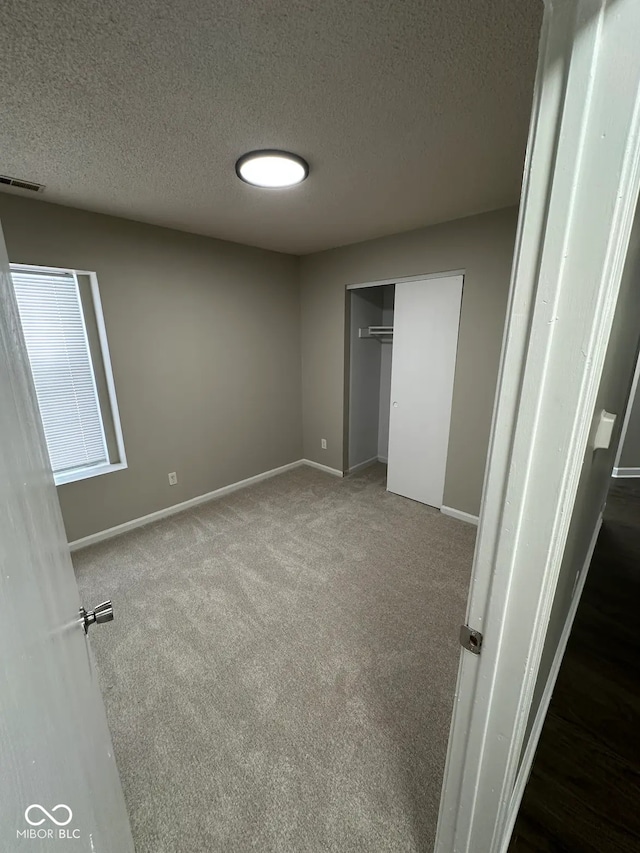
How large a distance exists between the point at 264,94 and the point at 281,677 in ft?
7.67

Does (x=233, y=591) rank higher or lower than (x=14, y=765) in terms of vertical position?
lower

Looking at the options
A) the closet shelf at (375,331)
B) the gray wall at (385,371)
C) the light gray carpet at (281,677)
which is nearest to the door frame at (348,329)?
the closet shelf at (375,331)

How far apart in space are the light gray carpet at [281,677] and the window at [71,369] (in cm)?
Answer: 68

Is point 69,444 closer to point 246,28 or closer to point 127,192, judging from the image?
point 127,192

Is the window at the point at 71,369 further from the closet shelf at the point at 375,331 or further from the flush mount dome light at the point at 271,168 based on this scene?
the closet shelf at the point at 375,331

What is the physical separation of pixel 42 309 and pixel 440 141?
8.26 ft

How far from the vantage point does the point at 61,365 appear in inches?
93.9

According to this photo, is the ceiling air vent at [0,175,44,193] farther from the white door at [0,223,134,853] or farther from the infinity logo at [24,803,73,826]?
the infinity logo at [24,803,73,826]

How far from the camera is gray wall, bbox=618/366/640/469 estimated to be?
11.8ft

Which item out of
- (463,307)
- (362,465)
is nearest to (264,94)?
(463,307)

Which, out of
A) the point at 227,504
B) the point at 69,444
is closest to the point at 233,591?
the point at 227,504

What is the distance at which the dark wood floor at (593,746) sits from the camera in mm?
1085

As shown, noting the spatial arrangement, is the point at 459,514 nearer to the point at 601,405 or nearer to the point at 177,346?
the point at 601,405

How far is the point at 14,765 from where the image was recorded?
0.34m
